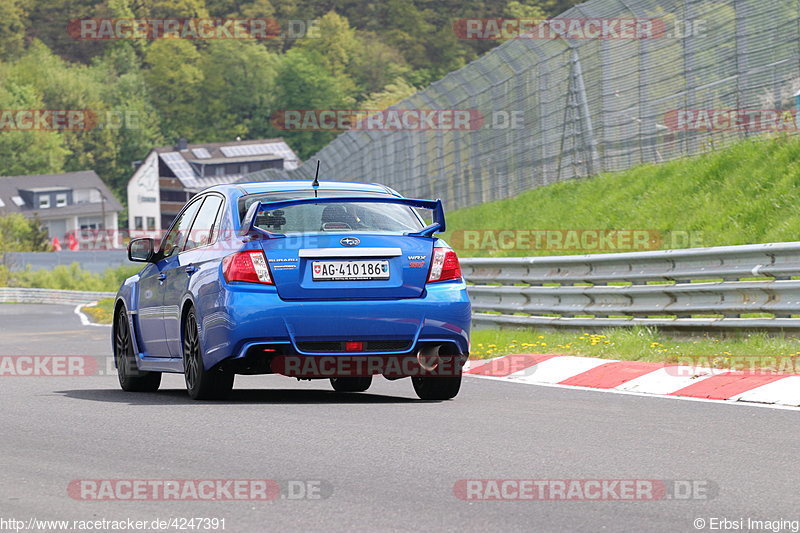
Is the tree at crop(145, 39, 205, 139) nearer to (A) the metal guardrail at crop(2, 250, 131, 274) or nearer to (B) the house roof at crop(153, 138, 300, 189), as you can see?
(B) the house roof at crop(153, 138, 300, 189)

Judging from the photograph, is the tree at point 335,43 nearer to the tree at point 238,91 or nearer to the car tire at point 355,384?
the tree at point 238,91

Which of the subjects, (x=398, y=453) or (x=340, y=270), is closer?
(x=398, y=453)

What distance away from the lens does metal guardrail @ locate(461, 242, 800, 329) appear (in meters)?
12.8

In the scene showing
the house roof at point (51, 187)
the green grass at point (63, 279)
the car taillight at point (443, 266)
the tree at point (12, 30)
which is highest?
the tree at point (12, 30)

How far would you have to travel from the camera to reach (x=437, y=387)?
1069cm

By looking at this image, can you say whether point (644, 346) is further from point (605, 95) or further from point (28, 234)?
point (28, 234)

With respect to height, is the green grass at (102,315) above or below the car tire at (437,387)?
below

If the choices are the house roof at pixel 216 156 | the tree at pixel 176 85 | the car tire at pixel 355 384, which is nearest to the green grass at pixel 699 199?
the car tire at pixel 355 384

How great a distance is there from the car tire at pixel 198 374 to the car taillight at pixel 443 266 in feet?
5.14

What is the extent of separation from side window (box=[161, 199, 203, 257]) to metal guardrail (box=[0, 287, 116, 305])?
52.9 metres

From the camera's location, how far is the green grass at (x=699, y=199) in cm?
1814

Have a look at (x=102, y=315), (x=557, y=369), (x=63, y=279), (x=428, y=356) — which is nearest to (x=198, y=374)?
(x=428, y=356)

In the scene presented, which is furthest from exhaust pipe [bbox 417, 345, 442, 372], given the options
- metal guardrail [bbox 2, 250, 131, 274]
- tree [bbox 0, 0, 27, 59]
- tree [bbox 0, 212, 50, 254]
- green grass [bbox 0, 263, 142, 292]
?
tree [bbox 0, 0, 27, 59]

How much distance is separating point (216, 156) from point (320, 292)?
14430 centimetres
